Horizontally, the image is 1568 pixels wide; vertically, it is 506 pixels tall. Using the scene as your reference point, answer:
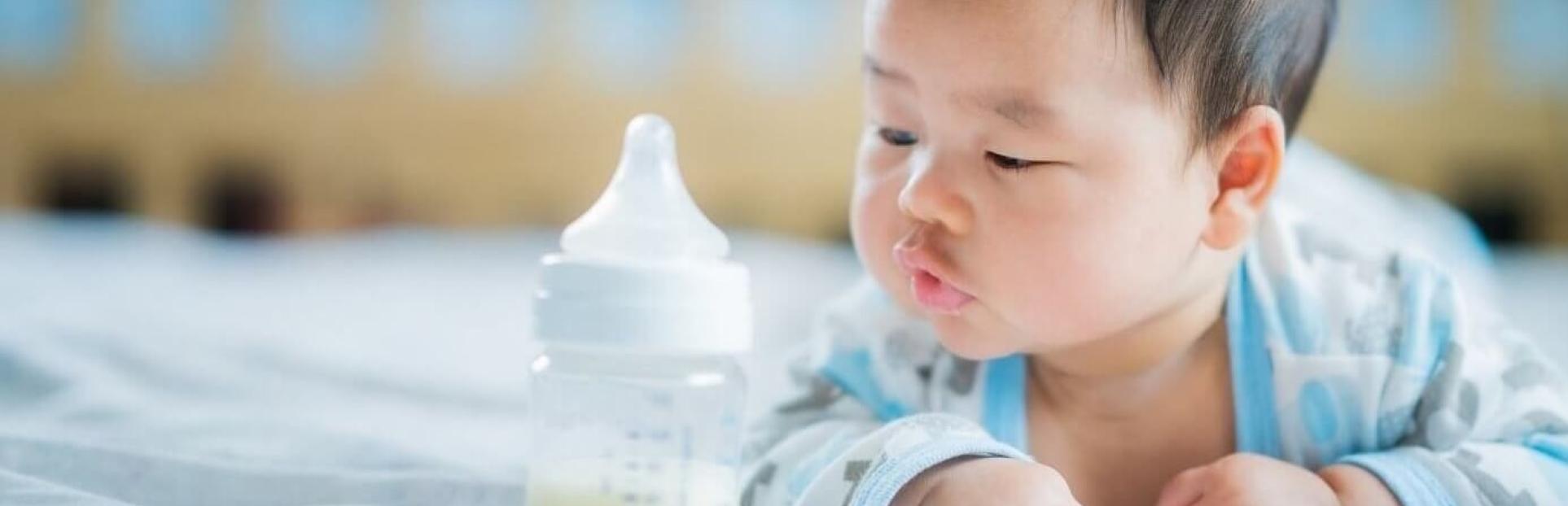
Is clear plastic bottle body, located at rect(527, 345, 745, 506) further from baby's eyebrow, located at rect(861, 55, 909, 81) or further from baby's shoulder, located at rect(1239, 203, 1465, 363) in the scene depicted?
baby's shoulder, located at rect(1239, 203, 1465, 363)

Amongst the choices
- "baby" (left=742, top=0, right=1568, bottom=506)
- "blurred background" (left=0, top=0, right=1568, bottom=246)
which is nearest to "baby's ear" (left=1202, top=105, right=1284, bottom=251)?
"baby" (left=742, top=0, right=1568, bottom=506)

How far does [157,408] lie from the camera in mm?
1018

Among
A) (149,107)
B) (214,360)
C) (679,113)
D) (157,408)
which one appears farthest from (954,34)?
(149,107)

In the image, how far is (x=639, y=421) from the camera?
0.65 meters

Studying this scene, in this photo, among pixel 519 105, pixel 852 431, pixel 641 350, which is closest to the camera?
pixel 641 350

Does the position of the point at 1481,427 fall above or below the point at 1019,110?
below

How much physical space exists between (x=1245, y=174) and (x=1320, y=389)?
0.37 feet

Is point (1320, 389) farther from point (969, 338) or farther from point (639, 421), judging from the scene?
point (639, 421)

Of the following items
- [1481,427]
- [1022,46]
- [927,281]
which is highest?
[1022,46]

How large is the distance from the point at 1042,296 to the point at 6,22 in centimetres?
201

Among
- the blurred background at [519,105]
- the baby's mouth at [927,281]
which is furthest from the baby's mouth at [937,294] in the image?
the blurred background at [519,105]

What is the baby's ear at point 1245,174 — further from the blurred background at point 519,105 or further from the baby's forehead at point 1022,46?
the blurred background at point 519,105

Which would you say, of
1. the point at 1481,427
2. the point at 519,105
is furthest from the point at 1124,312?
the point at 519,105

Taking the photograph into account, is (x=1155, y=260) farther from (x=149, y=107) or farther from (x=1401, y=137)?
(x=149, y=107)
